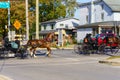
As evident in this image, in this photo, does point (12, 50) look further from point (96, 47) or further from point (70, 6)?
point (70, 6)

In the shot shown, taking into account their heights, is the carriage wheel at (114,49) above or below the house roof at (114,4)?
below

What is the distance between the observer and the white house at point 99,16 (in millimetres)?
62781

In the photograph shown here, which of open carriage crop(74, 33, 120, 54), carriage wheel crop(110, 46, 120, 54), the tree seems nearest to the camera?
open carriage crop(74, 33, 120, 54)

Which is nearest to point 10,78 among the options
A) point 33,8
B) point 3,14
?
point 3,14

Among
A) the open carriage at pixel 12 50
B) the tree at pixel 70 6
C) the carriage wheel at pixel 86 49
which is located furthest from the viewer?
the tree at pixel 70 6

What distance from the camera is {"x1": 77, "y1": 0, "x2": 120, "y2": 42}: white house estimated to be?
62.8 m

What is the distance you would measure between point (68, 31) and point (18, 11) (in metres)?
18.3

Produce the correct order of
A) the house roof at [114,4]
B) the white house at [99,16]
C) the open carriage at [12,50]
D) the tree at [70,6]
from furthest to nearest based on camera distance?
the tree at [70,6] < the house roof at [114,4] < the white house at [99,16] < the open carriage at [12,50]

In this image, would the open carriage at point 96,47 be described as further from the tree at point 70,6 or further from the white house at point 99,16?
the tree at point 70,6

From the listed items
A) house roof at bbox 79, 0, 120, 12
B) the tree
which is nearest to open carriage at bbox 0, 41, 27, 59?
house roof at bbox 79, 0, 120, 12

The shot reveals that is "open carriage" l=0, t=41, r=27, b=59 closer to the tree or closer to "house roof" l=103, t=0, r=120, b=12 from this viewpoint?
"house roof" l=103, t=0, r=120, b=12

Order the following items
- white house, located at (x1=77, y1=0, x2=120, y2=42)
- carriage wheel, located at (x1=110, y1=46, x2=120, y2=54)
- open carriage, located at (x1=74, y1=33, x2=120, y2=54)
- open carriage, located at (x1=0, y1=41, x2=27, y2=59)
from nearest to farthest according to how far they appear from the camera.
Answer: open carriage, located at (x1=0, y1=41, x2=27, y2=59), open carriage, located at (x1=74, y1=33, x2=120, y2=54), carriage wheel, located at (x1=110, y1=46, x2=120, y2=54), white house, located at (x1=77, y1=0, x2=120, y2=42)

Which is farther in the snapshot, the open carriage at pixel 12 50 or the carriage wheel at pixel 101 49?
the carriage wheel at pixel 101 49

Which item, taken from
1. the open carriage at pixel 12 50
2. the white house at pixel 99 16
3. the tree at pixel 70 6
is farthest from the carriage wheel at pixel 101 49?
the tree at pixel 70 6
